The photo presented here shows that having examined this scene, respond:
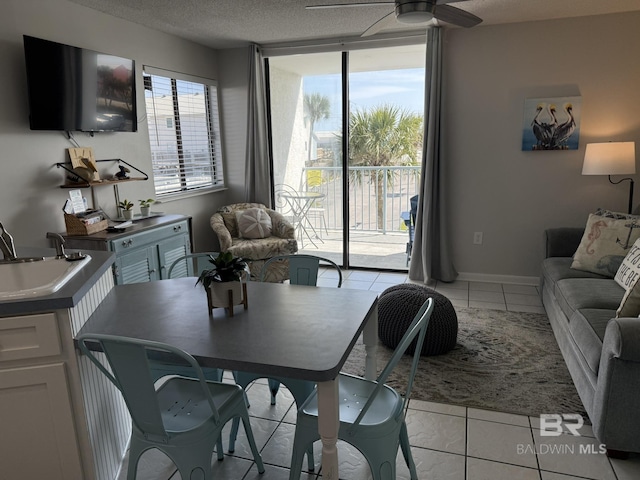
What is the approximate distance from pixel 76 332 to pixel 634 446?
2338 mm

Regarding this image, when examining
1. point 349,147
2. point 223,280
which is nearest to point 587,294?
point 223,280

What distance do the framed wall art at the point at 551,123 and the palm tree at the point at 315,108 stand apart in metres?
2.03

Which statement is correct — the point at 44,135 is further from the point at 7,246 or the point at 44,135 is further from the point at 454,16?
the point at 454,16

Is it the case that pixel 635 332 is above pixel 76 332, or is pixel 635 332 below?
below

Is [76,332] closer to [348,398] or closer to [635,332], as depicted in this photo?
[348,398]

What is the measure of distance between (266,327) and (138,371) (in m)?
0.46

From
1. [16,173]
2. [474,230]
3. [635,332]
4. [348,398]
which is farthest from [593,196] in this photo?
[16,173]

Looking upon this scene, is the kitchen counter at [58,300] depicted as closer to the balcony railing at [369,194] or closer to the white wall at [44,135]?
the white wall at [44,135]

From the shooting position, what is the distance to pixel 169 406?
5.74ft

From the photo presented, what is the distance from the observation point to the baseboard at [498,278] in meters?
4.49

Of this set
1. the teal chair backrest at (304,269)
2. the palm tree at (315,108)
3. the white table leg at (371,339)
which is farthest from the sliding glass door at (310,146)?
the white table leg at (371,339)

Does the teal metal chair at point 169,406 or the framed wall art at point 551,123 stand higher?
the framed wall art at point 551,123

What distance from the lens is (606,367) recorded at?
1.98m

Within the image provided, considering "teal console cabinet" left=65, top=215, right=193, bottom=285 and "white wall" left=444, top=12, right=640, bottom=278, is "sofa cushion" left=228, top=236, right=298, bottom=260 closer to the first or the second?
"teal console cabinet" left=65, top=215, right=193, bottom=285
